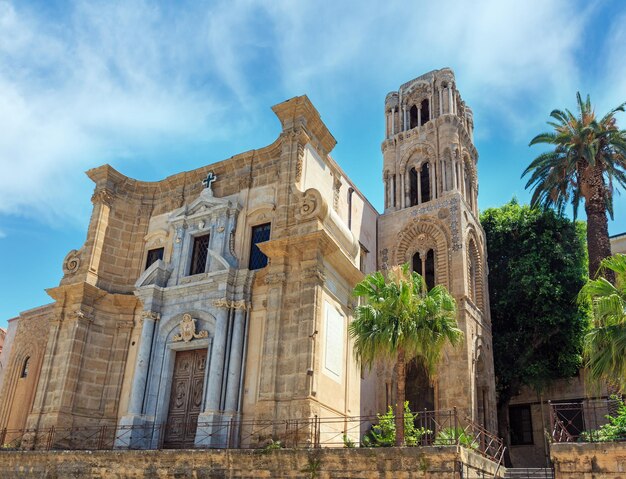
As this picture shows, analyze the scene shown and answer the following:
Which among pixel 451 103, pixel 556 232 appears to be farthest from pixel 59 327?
pixel 556 232

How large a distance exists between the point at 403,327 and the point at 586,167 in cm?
1427

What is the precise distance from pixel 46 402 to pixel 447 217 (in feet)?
56.2

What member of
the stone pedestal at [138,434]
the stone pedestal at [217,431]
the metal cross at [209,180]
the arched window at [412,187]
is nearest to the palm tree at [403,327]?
the stone pedestal at [217,431]

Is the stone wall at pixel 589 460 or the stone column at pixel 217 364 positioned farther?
the stone column at pixel 217 364

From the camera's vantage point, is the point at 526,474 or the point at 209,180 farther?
the point at 209,180

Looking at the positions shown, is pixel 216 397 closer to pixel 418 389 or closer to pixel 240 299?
pixel 240 299

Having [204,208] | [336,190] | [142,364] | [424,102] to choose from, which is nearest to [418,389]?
[336,190]

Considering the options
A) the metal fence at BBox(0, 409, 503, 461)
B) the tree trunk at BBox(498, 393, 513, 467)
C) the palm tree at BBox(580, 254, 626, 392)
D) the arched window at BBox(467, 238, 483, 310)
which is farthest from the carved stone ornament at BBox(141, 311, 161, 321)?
the tree trunk at BBox(498, 393, 513, 467)

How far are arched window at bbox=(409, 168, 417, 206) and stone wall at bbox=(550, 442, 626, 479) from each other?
17.0 metres

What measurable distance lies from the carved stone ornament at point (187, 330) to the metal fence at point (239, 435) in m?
2.72

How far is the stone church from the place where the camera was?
17438 millimetres

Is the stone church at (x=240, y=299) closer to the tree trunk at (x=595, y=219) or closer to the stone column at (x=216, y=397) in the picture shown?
the stone column at (x=216, y=397)

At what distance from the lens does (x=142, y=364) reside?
759 inches

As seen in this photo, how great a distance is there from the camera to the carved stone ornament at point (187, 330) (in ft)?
62.8
